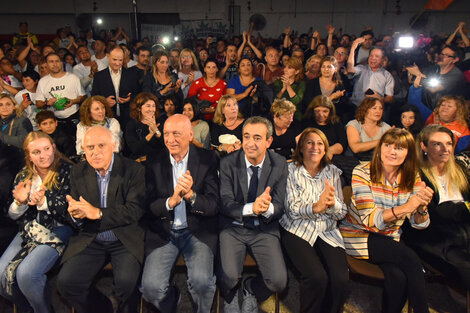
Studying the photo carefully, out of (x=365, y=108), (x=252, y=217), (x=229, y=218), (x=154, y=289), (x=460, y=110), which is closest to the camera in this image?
(x=154, y=289)

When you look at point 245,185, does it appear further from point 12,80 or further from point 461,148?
point 12,80

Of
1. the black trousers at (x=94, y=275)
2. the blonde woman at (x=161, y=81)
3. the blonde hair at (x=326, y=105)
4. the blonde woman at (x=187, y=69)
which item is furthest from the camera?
the blonde woman at (x=187, y=69)

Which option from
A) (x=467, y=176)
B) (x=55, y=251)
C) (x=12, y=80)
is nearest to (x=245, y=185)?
(x=55, y=251)

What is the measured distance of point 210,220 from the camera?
2984 millimetres

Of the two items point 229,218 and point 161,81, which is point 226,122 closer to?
point 229,218

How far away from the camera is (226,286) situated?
8.89 feet

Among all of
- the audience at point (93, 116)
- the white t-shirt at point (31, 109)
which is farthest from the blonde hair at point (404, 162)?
the white t-shirt at point (31, 109)

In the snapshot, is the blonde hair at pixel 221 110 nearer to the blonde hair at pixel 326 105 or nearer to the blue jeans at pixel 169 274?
the blonde hair at pixel 326 105

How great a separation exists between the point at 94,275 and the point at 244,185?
4.63 feet

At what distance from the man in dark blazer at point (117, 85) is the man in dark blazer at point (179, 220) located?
8.03 ft

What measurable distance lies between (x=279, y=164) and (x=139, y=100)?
87.1 inches

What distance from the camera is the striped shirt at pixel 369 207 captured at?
281 centimetres

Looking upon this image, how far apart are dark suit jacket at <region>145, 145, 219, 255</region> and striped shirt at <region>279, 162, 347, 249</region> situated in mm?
665

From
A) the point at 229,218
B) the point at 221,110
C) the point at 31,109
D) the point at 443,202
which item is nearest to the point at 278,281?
the point at 229,218
